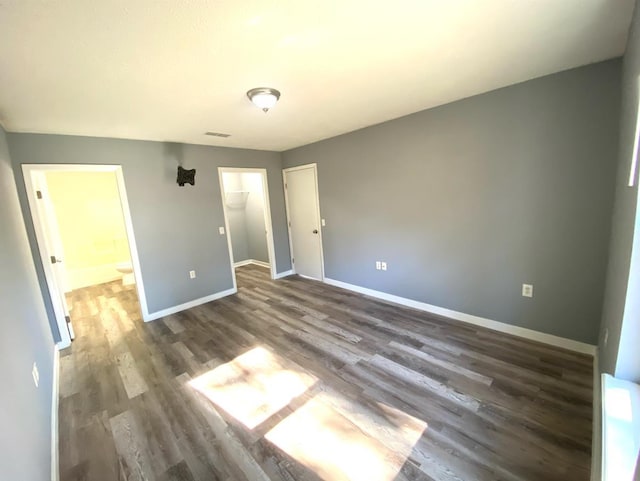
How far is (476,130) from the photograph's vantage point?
2658 millimetres

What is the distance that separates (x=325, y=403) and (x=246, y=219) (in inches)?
203

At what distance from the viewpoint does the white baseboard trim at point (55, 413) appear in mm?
1596

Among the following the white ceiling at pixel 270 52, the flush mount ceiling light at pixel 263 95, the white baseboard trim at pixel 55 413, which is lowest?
the white baseboard trim at pixel 55 413

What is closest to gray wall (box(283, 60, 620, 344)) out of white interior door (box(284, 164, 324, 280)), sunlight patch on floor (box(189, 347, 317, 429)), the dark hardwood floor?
the dark hardwood floor

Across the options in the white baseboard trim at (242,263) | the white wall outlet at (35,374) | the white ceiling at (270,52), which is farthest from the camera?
the white baseboard trim at (242,263)

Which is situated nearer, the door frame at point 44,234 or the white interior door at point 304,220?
the door frame at point 44,234

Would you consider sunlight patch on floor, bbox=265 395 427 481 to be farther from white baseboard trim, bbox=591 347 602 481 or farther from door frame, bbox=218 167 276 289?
door frame, bbox=218 167 276 289

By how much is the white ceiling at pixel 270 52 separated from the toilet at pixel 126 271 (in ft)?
9.98

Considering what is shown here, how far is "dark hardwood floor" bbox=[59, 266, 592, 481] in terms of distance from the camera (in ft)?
5.04

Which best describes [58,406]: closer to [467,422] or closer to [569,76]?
[467,422]

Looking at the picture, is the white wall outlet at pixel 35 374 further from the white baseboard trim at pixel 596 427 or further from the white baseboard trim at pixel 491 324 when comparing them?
the white baseboard trim at pixel 491 324

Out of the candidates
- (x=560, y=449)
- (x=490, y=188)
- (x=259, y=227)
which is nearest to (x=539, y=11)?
(x=490, y=188)

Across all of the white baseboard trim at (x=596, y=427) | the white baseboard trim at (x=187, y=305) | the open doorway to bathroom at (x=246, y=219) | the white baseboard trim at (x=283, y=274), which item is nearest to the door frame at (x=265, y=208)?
the white baseboard trim at (x=283, y=274)

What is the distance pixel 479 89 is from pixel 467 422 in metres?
2.75
